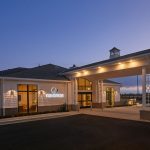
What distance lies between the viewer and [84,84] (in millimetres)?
26406

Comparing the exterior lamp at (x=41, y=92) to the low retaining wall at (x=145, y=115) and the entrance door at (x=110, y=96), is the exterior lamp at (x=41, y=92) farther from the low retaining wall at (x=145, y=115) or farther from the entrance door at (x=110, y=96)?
the entrance door at (x=110, y=96)

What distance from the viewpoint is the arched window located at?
84.9ft

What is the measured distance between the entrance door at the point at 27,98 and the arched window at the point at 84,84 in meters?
6.69

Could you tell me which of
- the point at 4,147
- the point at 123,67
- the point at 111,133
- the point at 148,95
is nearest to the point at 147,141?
the point at 111,133

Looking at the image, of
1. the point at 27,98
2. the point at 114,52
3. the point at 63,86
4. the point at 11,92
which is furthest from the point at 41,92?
the point at 114,52

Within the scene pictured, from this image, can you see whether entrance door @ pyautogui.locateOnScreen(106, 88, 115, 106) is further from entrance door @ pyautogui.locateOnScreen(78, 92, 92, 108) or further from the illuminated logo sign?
the illuminated logo sign

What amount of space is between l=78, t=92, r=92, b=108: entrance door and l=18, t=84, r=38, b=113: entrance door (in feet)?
21.9

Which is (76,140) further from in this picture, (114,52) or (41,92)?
(114,52)

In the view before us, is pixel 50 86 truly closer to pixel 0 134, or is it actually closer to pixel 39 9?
pixel 39 9

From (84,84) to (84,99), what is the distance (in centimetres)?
184

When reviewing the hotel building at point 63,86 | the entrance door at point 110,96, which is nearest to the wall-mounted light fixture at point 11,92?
the hotel building at point 63,86

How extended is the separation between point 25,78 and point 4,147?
11381mm

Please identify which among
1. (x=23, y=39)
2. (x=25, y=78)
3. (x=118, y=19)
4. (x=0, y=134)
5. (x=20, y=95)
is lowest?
(x=0, y=134)

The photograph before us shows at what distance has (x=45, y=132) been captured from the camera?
1157cm
